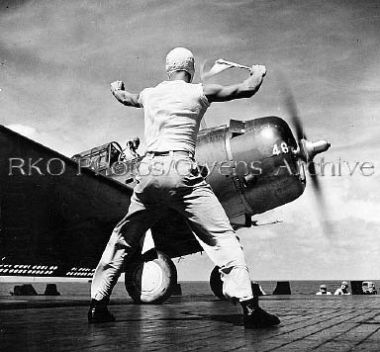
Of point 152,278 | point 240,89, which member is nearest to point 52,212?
point 152,278

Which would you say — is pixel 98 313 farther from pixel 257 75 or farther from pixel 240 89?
pixel 257 75

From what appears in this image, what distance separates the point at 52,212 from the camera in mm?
7328

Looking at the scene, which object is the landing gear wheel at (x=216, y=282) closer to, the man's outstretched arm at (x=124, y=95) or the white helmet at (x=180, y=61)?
the man's outstretched arm at (x=124, y=95)

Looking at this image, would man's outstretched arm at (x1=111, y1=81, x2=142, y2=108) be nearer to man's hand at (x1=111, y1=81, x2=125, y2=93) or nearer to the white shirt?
man's hand at (x1=111, y1=81, x2=125, y2=93)

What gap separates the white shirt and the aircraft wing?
3345mm

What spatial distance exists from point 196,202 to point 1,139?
3792 mm

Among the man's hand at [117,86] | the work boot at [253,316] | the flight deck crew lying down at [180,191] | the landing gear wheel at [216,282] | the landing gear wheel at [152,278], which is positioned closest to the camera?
the work boot at [253,316]

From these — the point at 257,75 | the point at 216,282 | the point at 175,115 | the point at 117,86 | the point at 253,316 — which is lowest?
the point at 253,316

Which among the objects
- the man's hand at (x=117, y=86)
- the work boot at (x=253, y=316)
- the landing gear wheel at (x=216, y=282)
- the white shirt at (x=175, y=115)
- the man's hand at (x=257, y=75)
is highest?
the man's hand at (x=117, y=86)

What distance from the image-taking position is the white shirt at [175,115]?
3.16 metres

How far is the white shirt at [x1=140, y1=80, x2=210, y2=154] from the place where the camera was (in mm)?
3158

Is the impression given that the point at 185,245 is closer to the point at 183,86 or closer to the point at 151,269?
the point at 151,269

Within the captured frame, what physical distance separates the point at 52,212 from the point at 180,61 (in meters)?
4.68

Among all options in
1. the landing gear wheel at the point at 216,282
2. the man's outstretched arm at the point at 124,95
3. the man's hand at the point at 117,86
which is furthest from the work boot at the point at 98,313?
the landing gear wheel at the point at 216,282
